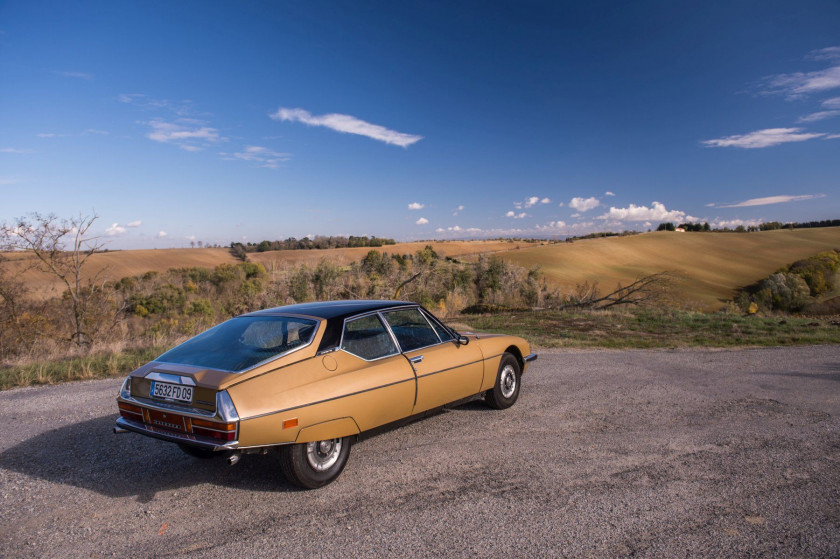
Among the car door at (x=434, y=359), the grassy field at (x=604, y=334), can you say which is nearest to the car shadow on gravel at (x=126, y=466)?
the car door at (x=434, y=359)

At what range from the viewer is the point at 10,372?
8.28 m

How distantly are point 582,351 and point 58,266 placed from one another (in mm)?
13476

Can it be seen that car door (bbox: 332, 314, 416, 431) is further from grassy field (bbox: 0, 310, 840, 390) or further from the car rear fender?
grassy field (bbox: 0, 310, 840, 390)

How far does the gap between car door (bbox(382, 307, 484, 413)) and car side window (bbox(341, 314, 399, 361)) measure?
151 mm

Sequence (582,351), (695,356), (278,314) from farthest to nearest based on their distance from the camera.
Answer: (582,351), (695,356), (278,314)

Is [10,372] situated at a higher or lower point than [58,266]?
lower

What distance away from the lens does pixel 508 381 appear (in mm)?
6242

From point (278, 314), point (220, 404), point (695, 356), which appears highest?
point (278, 314)

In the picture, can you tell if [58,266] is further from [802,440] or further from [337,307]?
[802,440]

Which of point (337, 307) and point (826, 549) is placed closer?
point (826, 549)

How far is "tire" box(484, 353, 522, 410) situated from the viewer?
5977 millimetres

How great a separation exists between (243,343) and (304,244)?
191ft

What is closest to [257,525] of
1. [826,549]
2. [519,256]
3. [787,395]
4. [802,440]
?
[826,549]

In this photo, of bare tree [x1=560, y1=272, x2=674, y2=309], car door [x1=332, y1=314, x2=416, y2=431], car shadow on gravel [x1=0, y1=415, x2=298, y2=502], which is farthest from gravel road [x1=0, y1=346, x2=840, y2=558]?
bare tree [x1=560, y1=272, x2=674, y2=309]
